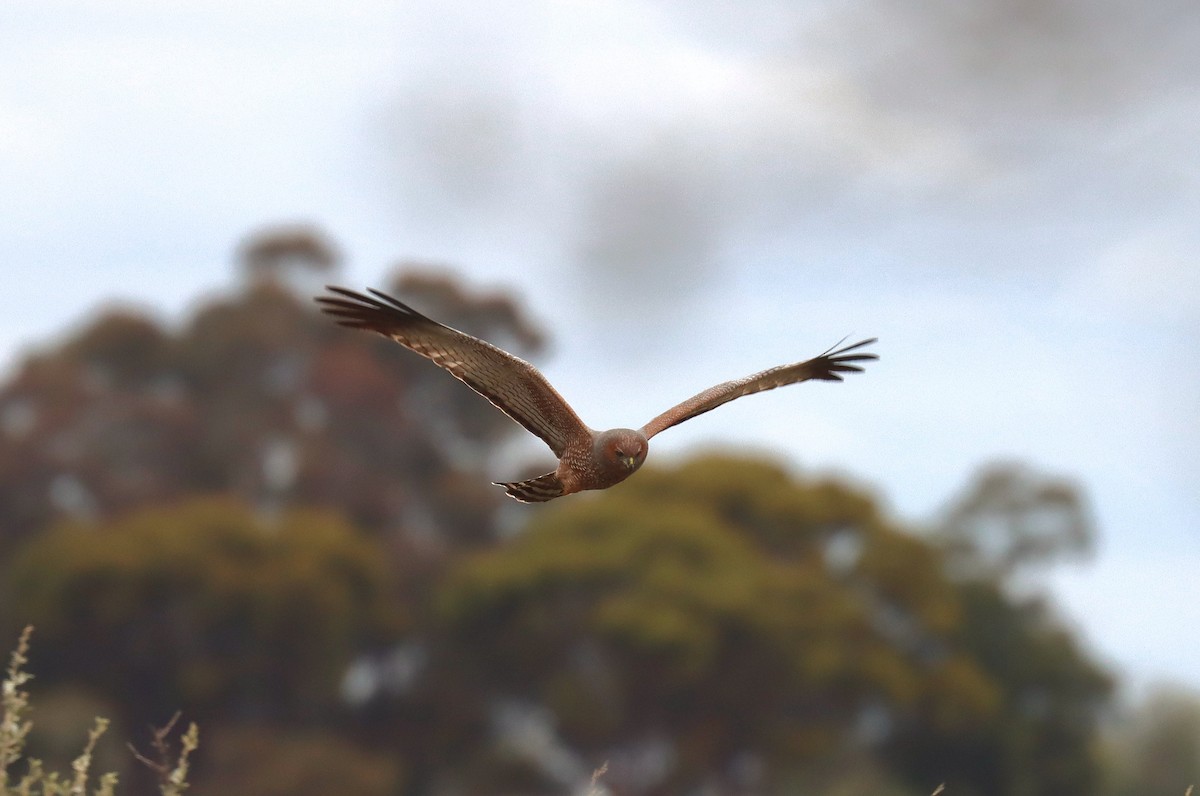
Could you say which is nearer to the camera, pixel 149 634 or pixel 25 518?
pixel 149 634

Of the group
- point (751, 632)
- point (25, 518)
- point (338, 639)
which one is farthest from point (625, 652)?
point (25, 518)

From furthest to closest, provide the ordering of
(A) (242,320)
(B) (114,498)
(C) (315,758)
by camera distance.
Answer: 1. (A) (242,320)
2. (B) (114,498)
3. (C) (315,758)

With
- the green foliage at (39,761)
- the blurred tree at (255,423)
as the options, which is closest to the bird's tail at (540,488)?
the green foliage at (39,761)

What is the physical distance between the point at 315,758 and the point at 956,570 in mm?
15188

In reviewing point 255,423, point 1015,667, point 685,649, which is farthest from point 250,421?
point 1015,667

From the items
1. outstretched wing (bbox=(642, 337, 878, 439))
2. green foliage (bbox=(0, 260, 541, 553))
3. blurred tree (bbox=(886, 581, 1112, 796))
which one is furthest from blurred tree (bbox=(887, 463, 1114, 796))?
outstretched wing (bbox=(642, 337, 878, 439))

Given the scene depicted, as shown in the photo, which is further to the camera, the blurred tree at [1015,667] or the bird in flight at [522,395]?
the blurred tree at [1015,667]

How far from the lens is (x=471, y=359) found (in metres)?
7.12

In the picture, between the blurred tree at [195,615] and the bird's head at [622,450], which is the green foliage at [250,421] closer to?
the blurred tree at [195,615]

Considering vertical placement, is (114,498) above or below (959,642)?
above

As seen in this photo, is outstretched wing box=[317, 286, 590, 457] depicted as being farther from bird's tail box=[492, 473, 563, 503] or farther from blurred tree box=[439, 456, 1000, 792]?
blurred tree box=[439, 456, 1000, 792]

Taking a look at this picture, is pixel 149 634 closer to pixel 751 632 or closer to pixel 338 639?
pixel 338 639

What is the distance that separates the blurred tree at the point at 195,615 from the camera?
31875 millimetres

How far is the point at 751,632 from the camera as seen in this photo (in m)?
32.4
